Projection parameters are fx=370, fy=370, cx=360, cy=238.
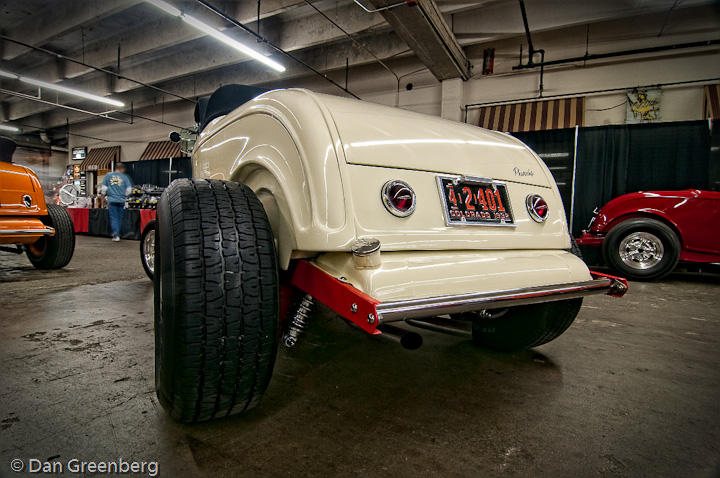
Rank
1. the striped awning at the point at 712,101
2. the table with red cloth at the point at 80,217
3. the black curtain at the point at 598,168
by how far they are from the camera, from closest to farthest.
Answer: the striped awning at the point at 712,101 < the black curtain at the point at 598,168 < the table with red cloth at the point at 80,217

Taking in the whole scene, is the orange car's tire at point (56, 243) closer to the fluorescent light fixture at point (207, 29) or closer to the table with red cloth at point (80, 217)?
the fluorescent light fixture at point (207, 29)

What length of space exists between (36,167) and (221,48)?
17.4 metres

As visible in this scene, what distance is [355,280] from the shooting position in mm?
1088

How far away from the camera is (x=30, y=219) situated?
4012 mm

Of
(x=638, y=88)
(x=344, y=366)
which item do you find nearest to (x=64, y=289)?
(x=344, y=366)

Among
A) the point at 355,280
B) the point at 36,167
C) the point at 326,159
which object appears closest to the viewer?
the point at 355,280

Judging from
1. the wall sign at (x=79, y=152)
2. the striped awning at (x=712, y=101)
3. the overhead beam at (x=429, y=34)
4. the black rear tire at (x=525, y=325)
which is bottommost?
the black rear tire at (x=525, y=325)

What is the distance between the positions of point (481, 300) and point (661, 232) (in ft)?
16.4

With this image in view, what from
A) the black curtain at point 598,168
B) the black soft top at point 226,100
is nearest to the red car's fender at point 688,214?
the black curtain at point 598,168

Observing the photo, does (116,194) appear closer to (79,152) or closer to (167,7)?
(167,7)

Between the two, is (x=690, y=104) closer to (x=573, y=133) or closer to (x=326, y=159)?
(x=573, y=133)

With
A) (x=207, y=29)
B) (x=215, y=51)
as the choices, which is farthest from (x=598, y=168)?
(x=215, y=51)

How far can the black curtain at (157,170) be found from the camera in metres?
13.8

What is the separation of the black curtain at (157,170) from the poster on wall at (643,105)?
42.8 ft
